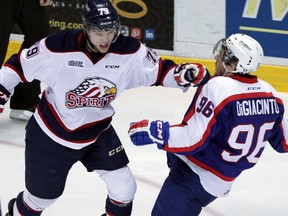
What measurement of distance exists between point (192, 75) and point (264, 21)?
235 cm

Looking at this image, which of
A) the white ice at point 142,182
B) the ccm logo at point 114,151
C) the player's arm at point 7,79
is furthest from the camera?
the white ice at point 142,182

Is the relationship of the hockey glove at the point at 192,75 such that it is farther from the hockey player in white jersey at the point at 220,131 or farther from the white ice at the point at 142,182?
the white ice at the point at 142,182

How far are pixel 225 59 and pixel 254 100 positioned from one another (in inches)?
7.6

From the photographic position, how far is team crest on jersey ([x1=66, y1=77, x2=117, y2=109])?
2775mm

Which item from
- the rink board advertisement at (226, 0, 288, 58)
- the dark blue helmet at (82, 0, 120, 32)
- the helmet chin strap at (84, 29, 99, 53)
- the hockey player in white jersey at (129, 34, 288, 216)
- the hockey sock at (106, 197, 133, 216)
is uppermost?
the dark blue helmet at (82, 0, 120, 32)

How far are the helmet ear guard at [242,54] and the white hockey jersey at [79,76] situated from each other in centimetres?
27

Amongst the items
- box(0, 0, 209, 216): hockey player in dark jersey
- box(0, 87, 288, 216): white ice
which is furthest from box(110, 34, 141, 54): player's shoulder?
box(0, 87, 288, 216): white ice

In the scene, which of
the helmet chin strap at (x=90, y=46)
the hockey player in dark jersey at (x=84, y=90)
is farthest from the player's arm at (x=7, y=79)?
the helmet chin strap at (x=90, y=46)

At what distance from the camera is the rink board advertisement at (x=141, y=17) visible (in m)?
5.13

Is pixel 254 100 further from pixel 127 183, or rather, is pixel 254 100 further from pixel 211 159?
pixel 127 183

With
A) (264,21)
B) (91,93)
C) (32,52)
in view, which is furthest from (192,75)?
(264,21)

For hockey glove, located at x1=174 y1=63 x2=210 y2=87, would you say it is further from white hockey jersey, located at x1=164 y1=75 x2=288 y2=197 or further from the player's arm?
the player's arm

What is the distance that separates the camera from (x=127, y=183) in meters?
2.98

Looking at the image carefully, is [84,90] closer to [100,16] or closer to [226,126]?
[100,16]
